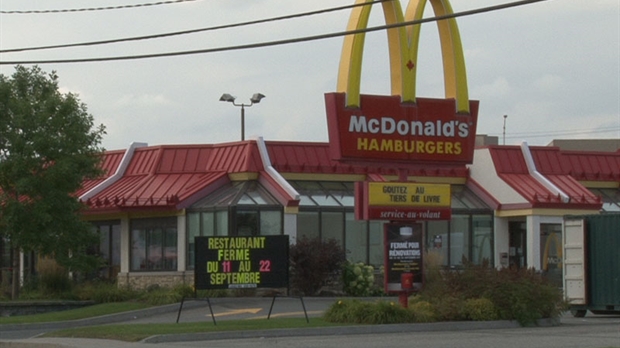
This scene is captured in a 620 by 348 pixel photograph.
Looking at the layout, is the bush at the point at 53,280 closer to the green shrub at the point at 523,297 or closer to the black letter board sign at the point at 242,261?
the black letter board sign at the point at 242,261

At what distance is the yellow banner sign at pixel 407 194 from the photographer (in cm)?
2733

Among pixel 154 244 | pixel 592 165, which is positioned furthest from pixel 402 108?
pixel 592 165

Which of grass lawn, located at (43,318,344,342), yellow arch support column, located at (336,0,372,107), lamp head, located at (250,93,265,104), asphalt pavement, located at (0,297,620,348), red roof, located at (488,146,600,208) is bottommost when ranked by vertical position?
asphalt pavement, located at (0,297,620,348)

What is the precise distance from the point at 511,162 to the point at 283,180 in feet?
31.0

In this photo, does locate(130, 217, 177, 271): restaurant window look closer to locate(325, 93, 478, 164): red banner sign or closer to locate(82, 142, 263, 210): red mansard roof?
locate(82, 142, 263, 210): red mansard roof

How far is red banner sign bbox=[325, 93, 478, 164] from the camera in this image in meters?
27.0

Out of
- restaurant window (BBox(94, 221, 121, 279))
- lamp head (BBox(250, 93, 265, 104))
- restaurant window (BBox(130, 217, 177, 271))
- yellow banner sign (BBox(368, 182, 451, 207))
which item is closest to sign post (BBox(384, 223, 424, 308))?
yellow banner sign (BBox(368, 182, 451, 207))

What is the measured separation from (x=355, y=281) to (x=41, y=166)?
10666 mm

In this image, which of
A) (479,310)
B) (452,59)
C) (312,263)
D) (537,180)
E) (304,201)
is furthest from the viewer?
(537,180)

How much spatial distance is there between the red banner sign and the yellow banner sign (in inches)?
24.7

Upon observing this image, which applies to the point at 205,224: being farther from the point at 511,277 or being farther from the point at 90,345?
the point at 90,345

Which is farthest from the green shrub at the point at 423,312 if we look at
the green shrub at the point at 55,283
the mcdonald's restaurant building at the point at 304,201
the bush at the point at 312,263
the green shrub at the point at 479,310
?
the green shrub at the point at 55,283

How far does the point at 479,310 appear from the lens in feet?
88.4

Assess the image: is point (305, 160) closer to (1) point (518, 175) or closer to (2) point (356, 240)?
(2) point (356, 240)
